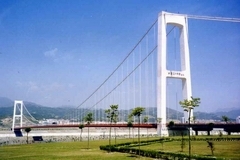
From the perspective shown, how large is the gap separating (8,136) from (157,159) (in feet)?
193

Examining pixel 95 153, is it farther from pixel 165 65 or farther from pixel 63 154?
pixel 165 65

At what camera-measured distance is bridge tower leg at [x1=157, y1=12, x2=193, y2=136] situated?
160ft

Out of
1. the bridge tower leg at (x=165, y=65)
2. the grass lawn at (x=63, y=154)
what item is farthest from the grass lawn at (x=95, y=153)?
the bridge tower leg at (x=165, y=65)

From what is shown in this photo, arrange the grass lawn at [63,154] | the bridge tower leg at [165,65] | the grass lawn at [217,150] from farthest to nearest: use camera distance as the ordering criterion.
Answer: the bridge tower leg at [165,65] → the grass lawn at [63,154] → the grass lawn at [217,150]

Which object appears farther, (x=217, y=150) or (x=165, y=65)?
(x=165, y=65)

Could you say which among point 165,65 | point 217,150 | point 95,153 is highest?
point 165,65

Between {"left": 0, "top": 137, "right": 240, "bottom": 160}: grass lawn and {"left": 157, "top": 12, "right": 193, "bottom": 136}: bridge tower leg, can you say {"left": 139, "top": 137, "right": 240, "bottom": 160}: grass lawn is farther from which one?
{"left": 157, "top": 12, "right": 193, "bottom": 136}: bridge tower leg

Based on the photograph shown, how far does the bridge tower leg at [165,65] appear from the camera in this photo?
48719mm

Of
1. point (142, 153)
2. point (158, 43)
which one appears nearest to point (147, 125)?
point (158, 43)

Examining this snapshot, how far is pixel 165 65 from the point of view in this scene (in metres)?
49.1

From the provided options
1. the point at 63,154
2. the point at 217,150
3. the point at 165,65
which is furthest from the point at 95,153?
the point at 165,65

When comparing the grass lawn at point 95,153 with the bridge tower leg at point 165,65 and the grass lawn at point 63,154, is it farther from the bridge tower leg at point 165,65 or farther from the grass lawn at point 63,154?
the bridge tower leg at point 165,65

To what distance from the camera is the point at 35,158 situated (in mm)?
27016

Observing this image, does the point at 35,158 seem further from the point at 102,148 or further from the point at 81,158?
the point at 102,148
